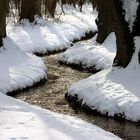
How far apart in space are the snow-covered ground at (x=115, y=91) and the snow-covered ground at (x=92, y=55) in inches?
87.3

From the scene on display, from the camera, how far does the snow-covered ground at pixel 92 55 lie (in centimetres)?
1455

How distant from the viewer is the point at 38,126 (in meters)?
7.06

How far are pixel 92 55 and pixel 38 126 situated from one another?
332 inches

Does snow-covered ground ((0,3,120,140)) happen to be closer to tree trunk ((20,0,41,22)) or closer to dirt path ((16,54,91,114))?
dirt path ((16,54,91,114))

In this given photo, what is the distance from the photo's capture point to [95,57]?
14961 mm

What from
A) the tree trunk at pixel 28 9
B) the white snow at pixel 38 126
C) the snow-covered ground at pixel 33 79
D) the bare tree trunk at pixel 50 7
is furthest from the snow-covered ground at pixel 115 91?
the bare tree trunk at pixel 50 7

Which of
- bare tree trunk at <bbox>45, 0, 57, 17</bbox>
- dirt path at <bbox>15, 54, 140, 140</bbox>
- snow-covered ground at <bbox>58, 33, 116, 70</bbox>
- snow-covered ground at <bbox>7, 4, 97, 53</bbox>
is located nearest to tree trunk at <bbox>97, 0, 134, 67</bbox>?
dirt path at <bbox>15, 54, 140, 140</bbox>

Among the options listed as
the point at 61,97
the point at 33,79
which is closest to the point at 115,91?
the point at 61,97

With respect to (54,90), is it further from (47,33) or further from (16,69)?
(47,33)

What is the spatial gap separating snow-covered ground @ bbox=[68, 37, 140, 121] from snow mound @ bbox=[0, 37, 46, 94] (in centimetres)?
137

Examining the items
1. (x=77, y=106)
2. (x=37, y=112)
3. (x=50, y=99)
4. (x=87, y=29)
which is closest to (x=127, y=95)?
(x=77, y=106)

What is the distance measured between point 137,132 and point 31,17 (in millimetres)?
12888

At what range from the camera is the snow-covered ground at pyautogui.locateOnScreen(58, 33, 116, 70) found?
14555mm

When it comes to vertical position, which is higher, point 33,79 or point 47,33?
point 47,33
